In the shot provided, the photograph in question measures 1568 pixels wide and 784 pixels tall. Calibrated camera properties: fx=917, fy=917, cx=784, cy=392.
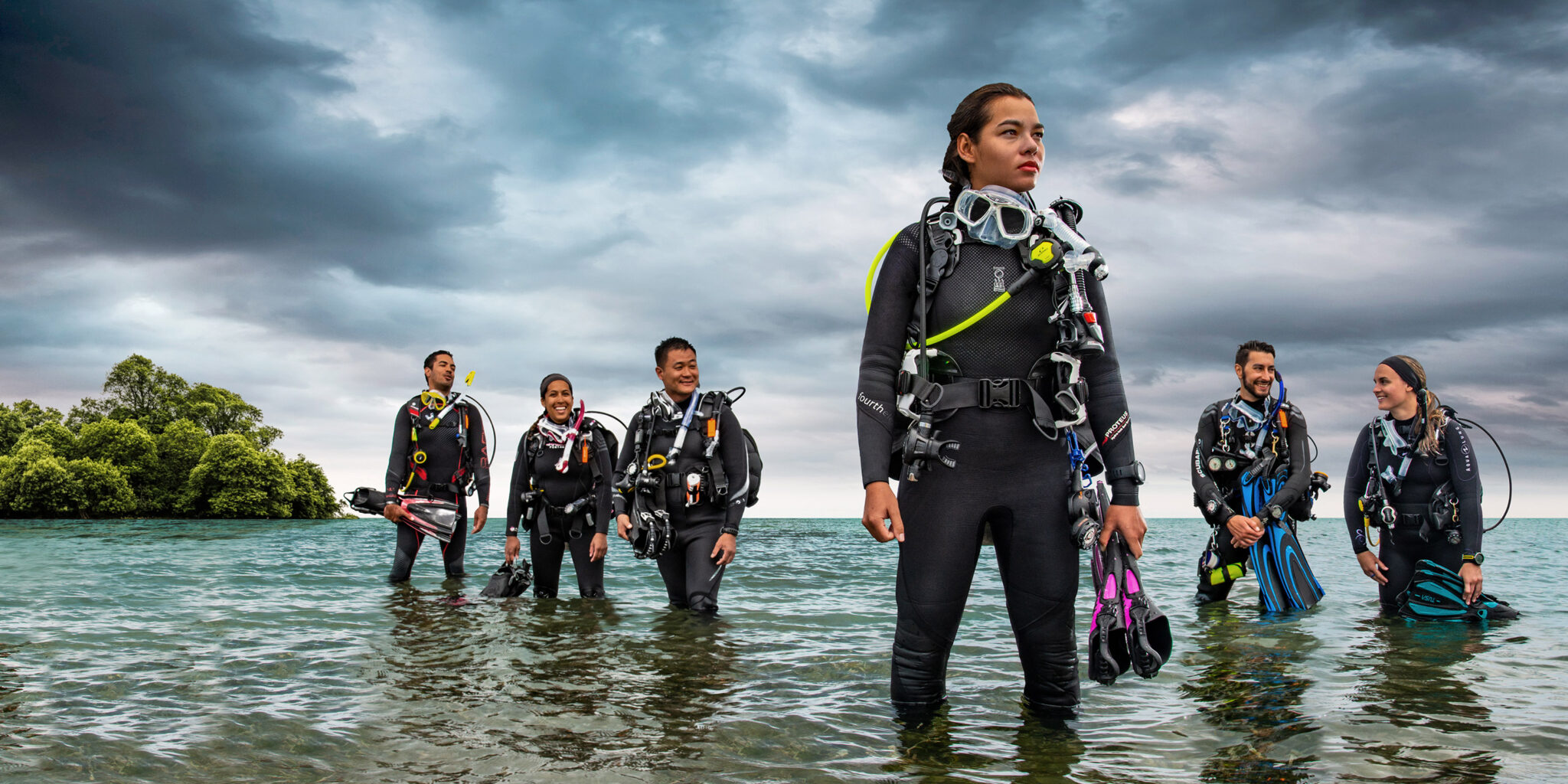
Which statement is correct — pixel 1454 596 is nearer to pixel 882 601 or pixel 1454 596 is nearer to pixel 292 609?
pixel 882 601

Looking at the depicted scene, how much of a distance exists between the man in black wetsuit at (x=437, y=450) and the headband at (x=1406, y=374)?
883 centimetres

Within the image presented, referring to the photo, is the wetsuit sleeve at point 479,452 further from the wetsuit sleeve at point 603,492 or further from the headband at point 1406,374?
the headband at point 1406,374

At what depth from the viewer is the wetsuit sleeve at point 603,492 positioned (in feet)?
28.8

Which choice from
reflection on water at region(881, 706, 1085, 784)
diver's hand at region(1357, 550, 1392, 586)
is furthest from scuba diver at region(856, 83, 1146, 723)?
diver's hand at region(1357, 550, 1392, 586)

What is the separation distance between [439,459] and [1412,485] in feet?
30.8

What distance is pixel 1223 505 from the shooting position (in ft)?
27.2

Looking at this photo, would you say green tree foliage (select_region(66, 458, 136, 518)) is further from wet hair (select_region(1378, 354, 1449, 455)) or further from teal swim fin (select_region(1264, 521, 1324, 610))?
wet hair (select_region(1378, 354, 1449, 455))

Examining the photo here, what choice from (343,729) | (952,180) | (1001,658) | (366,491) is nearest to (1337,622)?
(1001,658)

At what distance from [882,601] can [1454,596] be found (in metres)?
5.36

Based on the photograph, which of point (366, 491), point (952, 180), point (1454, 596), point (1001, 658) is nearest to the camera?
point (952, 180)

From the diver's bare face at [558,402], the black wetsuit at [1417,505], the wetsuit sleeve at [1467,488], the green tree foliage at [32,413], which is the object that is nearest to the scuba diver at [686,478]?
the diver's bare face at [558,402]

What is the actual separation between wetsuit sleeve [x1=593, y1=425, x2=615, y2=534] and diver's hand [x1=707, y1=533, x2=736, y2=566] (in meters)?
1.68

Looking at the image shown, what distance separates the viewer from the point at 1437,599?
7.78 meters

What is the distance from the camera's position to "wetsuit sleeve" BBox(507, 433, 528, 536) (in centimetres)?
893
